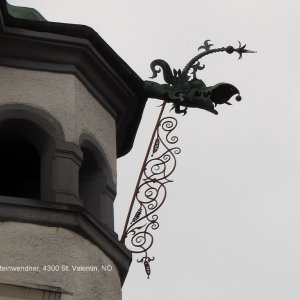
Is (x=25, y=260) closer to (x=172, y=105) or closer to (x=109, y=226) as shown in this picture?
(x=109, y=226)

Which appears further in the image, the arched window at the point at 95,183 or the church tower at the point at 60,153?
the arched window at the point at 95,183

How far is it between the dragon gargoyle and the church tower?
0.21m

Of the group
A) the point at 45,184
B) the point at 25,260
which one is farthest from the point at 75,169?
the point at 25,260

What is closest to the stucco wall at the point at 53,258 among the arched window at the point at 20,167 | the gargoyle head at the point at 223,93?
the arched window at the point at 20,167

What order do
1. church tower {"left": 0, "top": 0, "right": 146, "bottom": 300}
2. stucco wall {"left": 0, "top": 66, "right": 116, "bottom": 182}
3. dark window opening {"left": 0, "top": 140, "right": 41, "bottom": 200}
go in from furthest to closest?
dark window opening {"left": 0, "top": 140, "right": 41, "bottom": 200} → stucco wall {"left": 0, "top": 66, "right": 116, "bottom": 182} → church tower {"left": 0, "top": 0, "right": 146, "bottom": 300}

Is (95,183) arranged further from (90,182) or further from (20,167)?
(20,167)

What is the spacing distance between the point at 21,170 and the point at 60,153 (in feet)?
5.42

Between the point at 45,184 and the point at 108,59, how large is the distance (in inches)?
64.2

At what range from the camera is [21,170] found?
49.2 ft

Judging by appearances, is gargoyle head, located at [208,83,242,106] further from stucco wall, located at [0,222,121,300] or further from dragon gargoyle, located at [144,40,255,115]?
stucco wall, located at [0,222,121,300]

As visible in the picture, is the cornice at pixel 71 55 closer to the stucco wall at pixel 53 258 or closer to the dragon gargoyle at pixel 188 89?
the dragon gargoyle at pixel 188 89

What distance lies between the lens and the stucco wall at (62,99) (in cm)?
1365

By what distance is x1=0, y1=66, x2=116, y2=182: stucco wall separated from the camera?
13648mm

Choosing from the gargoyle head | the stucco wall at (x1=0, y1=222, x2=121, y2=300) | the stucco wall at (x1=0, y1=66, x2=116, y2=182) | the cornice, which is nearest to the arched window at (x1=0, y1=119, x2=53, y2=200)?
the stucco wall at (x1=0, y1=66, x2=116, y2=182)
